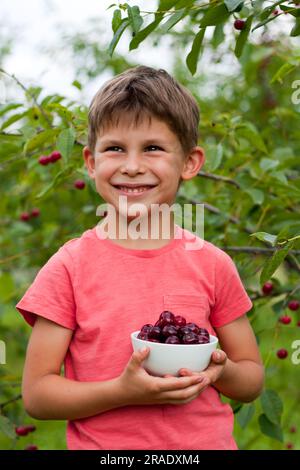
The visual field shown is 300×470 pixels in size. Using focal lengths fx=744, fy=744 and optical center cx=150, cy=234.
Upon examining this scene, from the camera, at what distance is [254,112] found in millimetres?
4668

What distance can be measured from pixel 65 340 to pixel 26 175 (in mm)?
1677

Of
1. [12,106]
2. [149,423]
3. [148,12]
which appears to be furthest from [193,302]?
[12,106]

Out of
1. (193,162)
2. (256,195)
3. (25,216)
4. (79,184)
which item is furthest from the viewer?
(25,216)

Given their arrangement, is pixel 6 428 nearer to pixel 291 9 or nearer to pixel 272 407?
pixel 272 407

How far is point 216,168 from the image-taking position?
2664 mm

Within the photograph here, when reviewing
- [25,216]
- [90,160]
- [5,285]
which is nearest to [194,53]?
[90,160]

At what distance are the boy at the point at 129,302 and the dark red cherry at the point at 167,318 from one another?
0.12 m

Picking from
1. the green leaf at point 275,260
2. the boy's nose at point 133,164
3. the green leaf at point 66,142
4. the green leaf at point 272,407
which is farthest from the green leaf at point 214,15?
the green leaf at point 272,407

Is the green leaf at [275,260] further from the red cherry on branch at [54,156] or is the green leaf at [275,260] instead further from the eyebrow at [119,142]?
the red cherry on branch at [54,156]

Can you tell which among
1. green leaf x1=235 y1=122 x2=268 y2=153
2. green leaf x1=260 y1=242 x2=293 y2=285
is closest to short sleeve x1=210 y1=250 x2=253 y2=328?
green leaf x1=260 y1=242 x2=293 y2=285

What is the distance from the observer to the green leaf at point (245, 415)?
237cm

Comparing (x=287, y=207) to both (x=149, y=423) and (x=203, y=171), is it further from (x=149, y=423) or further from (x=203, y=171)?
(x=149, y=423)

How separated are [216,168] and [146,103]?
37.1 inches

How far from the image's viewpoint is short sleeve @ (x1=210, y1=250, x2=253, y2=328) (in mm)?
1808
